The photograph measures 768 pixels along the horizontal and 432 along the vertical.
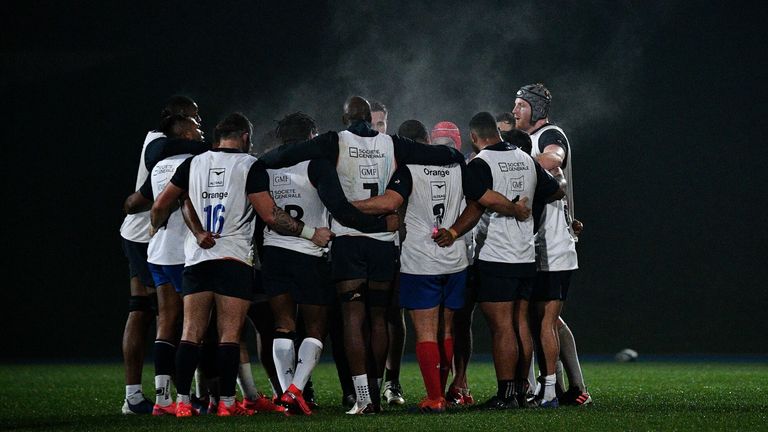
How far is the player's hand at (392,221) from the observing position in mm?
5746

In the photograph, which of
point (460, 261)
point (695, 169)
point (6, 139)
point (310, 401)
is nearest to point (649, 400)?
point (460, 261)

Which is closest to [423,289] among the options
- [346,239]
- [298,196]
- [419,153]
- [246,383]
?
[346,239]

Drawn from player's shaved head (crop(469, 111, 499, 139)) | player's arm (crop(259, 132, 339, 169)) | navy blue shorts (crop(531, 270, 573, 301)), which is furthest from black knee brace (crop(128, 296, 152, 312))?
navy blue shorts (crop(531, 270, 573, 301))

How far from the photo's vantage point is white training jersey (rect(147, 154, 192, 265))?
603 cm

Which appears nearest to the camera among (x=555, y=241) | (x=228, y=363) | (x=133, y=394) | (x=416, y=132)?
(x=228, y=363)

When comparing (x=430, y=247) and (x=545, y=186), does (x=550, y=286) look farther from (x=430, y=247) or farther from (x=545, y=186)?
(x=430, y=247)

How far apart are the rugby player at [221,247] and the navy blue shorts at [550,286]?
1456 mm

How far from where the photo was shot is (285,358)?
5.82 metres

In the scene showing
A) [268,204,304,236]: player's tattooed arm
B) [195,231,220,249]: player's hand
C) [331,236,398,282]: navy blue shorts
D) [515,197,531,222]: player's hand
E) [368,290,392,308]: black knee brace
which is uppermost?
[515,197,531,222]: player's hand

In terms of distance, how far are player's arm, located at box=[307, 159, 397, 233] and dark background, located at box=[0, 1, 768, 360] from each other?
7.05 m

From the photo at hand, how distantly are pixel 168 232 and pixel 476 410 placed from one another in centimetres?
206

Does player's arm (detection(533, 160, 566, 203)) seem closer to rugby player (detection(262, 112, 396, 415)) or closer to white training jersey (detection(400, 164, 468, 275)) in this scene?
white training jersey (detection(400, 164, 468, 275))

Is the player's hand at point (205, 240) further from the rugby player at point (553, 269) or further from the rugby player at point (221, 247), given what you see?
the rugby player at point (553, 269)

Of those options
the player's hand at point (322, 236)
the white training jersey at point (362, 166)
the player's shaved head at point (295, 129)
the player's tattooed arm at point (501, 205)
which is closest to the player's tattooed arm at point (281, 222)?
the player's hand at point (322, 236)
